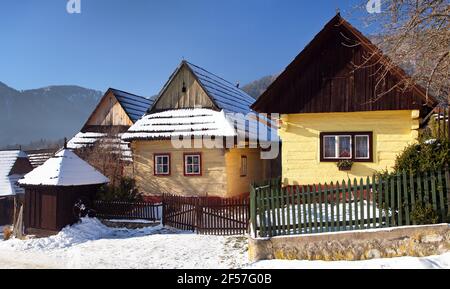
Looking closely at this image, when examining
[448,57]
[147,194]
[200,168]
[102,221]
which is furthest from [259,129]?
[448,57]

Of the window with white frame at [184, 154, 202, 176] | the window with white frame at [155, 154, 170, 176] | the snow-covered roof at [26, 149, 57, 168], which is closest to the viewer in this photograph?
the window with white frame at [184, 154, 202, 176]

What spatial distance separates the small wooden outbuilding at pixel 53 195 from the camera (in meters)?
13.4

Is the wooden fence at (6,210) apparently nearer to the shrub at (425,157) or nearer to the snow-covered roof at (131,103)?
the snow-covered roof at (131,103)

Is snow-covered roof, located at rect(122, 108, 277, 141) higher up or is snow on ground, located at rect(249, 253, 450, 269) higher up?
snow-covered roof, located at rect(122, 108, 277, 141)

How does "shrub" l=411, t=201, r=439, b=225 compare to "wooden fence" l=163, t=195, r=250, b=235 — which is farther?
"wooden fence" l=163, t=195, r=250, b=235

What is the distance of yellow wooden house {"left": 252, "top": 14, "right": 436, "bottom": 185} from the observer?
13.0m

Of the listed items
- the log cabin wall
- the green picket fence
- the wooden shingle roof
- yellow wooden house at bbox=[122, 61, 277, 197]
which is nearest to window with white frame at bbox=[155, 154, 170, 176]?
yellow wooden house at bbox=[122, 61, 277, 197]

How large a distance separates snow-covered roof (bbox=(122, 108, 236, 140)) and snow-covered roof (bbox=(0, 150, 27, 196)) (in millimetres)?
15148

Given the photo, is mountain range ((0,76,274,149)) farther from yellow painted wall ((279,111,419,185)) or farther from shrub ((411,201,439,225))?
shrub ((411,201,439,225))

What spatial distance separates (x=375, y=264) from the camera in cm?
761

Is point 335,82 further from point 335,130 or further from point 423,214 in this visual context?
point 423,214

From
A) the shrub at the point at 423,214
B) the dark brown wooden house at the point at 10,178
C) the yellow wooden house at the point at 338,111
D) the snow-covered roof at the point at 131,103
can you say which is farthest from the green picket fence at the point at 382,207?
the dark brown wooden house at the point at 10,178

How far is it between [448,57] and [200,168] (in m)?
12.2

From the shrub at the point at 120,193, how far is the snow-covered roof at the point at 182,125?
3.67 metres
